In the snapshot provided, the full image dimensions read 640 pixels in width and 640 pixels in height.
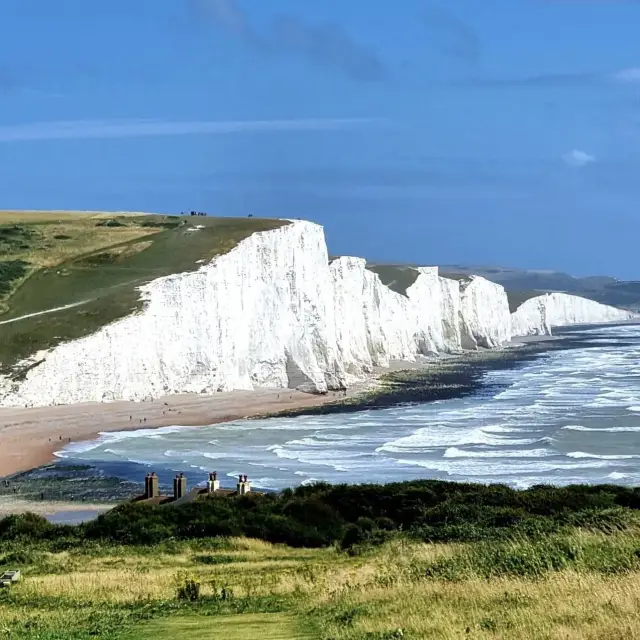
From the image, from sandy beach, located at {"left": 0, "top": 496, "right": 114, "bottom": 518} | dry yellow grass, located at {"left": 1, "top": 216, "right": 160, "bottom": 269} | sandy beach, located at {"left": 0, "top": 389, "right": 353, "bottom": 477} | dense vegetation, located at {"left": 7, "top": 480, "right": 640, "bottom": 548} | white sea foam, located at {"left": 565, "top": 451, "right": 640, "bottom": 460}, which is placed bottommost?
white sea foam, located at {"left": 565, "top": 451, "right": 640, "bottom": 460}

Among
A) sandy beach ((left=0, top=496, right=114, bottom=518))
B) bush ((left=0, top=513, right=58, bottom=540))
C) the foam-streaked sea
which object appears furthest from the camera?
the foam-streaked sea

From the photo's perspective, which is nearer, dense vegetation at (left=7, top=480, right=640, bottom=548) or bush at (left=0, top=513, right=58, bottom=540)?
dense vegetation at (left=7, top=480, right=640, bottom=548)

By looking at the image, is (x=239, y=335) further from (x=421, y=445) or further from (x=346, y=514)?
(x=346, y=514)

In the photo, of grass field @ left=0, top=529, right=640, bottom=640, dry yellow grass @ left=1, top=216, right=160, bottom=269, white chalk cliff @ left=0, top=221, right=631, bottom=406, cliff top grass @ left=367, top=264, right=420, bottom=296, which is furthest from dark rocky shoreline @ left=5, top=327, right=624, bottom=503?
dry yellow grass @ left=1, top=216, right=160, bottom=269

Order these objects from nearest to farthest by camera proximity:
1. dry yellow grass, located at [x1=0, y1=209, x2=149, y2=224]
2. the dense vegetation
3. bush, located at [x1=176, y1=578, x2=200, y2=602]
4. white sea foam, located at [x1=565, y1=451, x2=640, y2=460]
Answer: bush, located at [x1=176, y1=578, x2=200, y2=602] → the dense vegetation → white sea foam, located at [x1=565, y1=451, x2=640, y2=460] → dry yellow grass, located at [x1=0, y1=209, x2=149, y2=224]

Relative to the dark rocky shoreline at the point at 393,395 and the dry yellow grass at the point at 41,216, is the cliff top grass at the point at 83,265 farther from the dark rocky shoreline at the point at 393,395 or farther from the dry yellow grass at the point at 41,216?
the dark rocky shoreline at the point at 393,395

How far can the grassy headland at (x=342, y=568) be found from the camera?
27.0 ft

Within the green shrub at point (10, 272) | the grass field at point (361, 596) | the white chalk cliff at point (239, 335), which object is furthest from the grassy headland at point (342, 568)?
the green shrub at point (10, 272)

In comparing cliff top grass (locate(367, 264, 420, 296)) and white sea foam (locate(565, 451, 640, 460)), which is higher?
cliff top grass (locate(367, 264, 420, 296))

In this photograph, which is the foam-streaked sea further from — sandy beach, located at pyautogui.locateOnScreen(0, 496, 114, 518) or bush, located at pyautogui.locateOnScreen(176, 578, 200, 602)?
bush, located at pyautogui.locateOnScreen(176, 578, 200, 602)

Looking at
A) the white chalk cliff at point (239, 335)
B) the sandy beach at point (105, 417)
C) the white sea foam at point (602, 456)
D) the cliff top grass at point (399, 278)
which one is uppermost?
the cliff top grass at point (399, 278)

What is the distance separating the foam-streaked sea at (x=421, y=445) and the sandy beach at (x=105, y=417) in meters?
1.59

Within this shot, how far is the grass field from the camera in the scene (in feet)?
25.4

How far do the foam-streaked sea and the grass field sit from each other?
20393 mm
